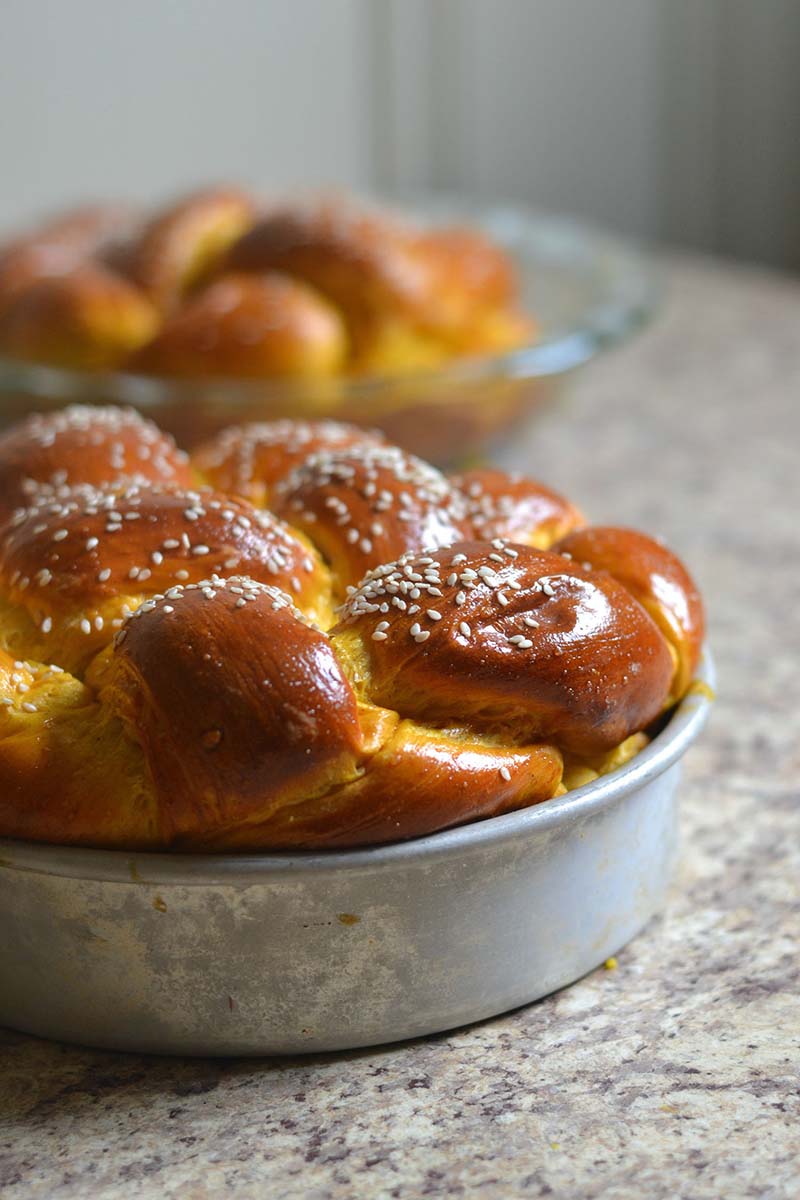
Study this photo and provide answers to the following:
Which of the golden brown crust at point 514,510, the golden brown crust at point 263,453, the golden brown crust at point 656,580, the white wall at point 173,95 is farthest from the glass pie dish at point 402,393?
the white wall at point 173,95

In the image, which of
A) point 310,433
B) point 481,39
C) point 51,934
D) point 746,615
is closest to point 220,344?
point 310,433

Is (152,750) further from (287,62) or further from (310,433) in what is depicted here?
(287,62)

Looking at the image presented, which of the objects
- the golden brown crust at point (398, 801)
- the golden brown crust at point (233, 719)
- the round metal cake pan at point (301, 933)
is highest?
the golden brown crust at point (233, 719)

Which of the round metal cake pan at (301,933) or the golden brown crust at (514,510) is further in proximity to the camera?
the golden brown crust at (514,510)

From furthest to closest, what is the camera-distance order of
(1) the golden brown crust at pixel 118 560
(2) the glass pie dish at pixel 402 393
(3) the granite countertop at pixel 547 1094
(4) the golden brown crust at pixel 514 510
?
1. (2) the glass pie dish at pixel 402 393
2. (4) the golden brown crust at pixel 514 510
3. (1) the golden brown crust at pixel 118 560
4. (3) the granite countertop at pixel 547 1094

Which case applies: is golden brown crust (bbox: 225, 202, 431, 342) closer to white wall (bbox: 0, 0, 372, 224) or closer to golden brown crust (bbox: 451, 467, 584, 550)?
golden brown crust (bbox: 451, 467, 584, 550)

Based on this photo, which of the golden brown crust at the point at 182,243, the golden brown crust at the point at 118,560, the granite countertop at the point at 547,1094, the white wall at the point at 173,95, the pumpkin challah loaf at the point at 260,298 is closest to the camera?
the granite countertop at the point at 547,1094

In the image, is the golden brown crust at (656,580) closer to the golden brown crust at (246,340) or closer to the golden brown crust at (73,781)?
the golden brown crust at (73,781)
